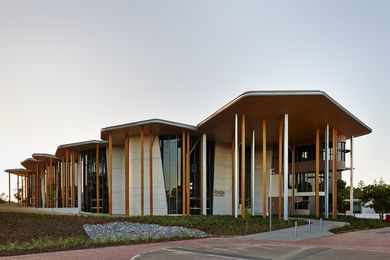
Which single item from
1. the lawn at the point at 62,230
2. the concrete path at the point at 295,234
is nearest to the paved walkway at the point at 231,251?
the lawn at the point at 62,230

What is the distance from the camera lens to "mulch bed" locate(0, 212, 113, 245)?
819 inches

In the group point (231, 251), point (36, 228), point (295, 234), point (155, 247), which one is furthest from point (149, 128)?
point (231, 251)

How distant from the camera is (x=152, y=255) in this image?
16.4 metres

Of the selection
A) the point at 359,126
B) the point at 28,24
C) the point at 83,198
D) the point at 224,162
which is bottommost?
the point at 83,198

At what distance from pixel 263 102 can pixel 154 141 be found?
15.5 meters

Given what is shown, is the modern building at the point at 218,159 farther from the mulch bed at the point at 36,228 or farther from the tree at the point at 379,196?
the mulch bed at the point at 36,228

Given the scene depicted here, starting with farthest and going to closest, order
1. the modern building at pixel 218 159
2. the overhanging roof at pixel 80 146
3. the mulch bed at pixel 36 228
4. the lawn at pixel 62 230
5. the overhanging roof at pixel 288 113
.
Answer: the overhanging roof at pixel 80 146 < the modern building at pixel 218 159 < the overhanging roof at pixel 288 113 < the mulch bed at pixel 36 228 < the lawn at pixel 62 230

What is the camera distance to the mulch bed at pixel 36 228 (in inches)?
819

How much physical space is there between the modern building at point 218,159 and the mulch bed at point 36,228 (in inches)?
543

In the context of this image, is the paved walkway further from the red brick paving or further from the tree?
the tree

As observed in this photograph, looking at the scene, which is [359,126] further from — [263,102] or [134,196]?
[134,196]

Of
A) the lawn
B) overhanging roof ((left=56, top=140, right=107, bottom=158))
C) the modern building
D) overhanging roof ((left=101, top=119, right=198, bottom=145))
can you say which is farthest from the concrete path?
overhanging roof ((left=56, top=140, right=107, bottom=158))

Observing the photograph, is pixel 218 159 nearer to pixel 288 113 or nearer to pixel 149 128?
pixel 149 128

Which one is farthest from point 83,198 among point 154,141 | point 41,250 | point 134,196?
point 41,250
